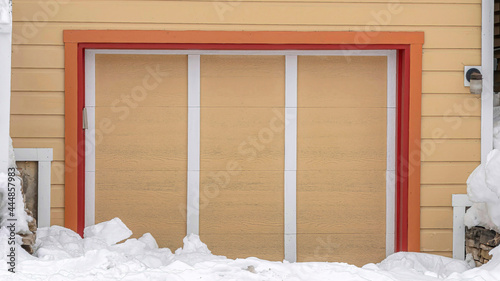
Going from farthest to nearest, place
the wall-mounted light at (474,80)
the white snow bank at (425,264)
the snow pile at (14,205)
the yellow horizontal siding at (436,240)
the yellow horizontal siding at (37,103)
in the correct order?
the yellow horizontal siding at (436,240), the wall-mounted light at (474,80), the yellow horizontal siding at (37,103), the white snow bank at (425,264), the snow pile at (14,205)

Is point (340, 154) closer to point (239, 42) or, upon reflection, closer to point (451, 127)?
point (451, 127)

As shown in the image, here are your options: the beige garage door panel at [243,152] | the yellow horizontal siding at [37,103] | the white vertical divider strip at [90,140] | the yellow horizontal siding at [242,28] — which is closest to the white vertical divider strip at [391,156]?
the yellow horizontal siding at [242,28]

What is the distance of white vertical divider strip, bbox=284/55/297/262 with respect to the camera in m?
5.58

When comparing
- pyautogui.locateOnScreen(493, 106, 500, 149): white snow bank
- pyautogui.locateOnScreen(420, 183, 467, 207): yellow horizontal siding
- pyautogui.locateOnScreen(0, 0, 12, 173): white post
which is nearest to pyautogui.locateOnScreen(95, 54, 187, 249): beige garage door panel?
pyautogui.locateOnScreen(0, 0, 12, 173): white post

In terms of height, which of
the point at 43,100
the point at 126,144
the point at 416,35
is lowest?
the point at 126,144

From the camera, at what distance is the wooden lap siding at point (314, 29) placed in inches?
206

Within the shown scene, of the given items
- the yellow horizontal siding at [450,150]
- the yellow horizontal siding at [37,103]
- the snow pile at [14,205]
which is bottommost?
the snow pile at [14,205]

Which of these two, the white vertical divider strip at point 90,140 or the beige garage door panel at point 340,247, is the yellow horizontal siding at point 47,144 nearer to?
the white vertical divider strip at point 90,140

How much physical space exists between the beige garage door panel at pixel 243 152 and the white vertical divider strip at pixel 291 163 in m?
0.05

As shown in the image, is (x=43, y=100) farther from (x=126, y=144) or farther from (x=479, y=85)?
(x=479, y=85)

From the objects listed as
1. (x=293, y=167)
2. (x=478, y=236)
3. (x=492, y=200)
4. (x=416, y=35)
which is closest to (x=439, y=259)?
(x=478, y=236)

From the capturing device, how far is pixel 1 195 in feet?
14.2

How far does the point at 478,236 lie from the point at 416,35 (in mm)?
1708

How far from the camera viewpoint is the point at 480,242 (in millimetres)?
5023
